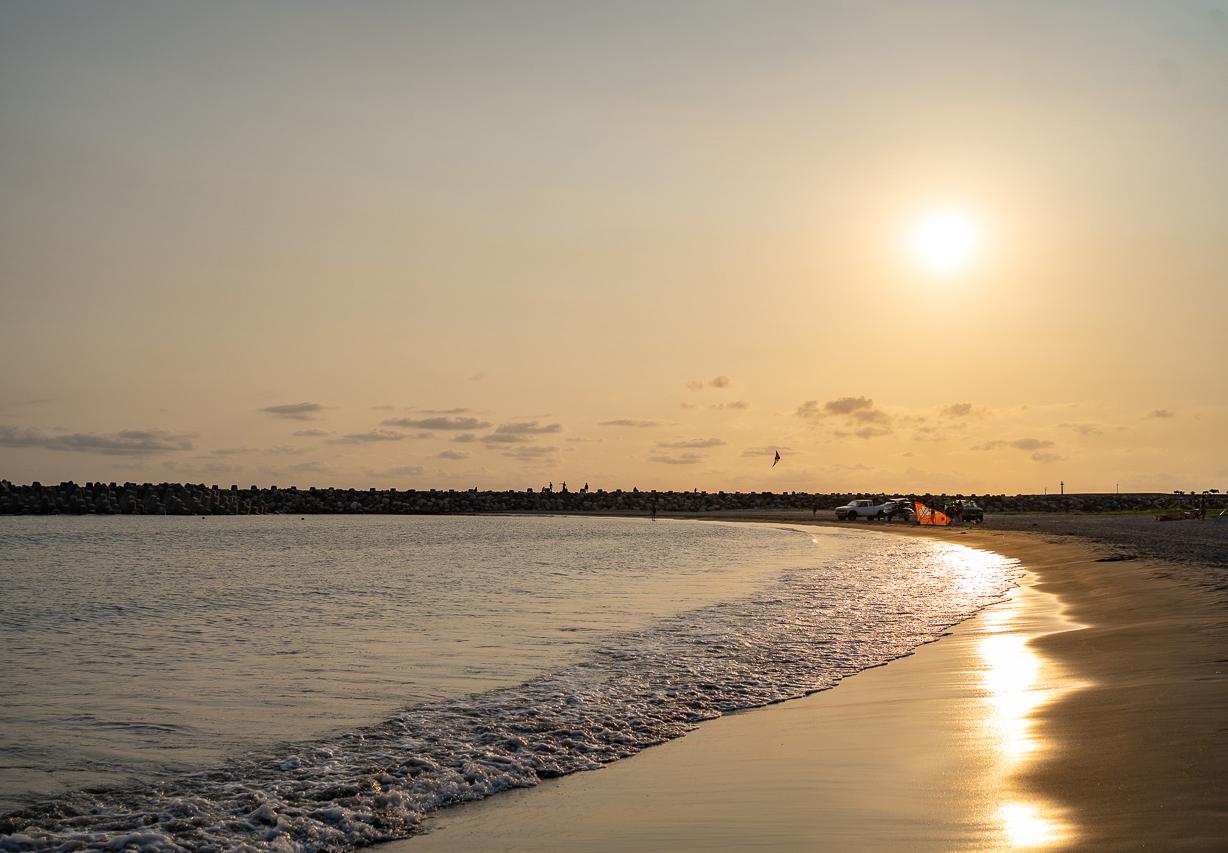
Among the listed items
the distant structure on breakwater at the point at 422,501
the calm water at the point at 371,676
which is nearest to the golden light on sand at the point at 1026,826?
the calm water at the point at 371,676

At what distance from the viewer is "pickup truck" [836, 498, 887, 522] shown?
8454 centimetres

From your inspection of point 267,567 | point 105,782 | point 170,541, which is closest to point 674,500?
point 170,541

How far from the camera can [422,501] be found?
13612 centimetres

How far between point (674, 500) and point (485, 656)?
125292 mm

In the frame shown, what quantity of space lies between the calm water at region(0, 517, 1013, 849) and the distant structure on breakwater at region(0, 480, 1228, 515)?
82348mm

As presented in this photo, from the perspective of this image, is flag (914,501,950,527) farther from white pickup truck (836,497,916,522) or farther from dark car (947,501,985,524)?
white pickup truck (836,497,916,522)

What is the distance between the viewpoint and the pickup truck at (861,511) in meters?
84.5

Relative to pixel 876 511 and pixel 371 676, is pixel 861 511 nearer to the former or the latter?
pixel 876 511

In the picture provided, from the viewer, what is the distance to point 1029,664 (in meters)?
Result: 12.4

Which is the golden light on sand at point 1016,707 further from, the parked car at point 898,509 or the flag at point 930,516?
the parked car at point 898,509

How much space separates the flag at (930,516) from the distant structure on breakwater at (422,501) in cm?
2608

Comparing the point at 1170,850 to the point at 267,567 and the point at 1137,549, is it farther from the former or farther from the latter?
the point at 267,567

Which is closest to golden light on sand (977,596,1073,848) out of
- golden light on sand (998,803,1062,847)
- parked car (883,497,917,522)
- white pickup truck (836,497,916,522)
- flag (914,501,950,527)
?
golden light on sand (998,803,1062,847)

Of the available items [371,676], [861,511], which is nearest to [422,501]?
[861,511]
